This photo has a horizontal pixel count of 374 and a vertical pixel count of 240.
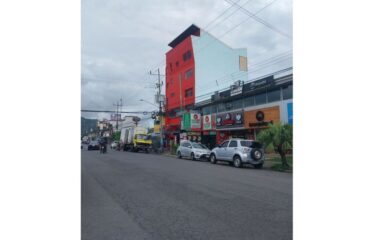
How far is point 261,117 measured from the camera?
25750 millimetres

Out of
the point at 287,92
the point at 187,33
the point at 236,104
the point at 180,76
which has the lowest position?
the point at 236,104

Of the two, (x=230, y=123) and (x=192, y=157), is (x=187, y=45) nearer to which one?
(x=230, y=123)

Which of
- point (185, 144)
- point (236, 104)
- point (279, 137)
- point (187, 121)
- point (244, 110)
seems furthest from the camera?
point (187, 121)

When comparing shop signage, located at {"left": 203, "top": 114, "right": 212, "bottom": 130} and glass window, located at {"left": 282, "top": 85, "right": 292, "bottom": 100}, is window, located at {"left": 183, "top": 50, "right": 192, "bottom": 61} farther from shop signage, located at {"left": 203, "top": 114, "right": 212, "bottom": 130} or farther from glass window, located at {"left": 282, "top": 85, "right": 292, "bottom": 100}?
glass window, located at {"left": 282, "top": 85, "right": 292, "bottom": 100}

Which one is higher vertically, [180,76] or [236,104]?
[180,76]

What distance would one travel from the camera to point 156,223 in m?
5.35

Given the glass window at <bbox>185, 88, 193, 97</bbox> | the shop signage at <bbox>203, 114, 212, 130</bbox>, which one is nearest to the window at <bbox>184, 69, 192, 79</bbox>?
the glass window at <bbox>185, 88, 193, 97</bbox>

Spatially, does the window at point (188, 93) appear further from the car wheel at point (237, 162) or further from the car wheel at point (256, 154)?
the car wheel at point (256, 154)

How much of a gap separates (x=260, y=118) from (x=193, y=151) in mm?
6240

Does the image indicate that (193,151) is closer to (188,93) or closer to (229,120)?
(229,120)

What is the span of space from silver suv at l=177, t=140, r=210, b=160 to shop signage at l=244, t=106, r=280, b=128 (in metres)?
4.86

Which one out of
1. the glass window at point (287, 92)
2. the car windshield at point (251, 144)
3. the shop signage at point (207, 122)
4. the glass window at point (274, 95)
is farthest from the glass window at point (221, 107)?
the car windshield at point (251, 144)

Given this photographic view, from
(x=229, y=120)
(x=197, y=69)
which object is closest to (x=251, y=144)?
(x=229, y=120)
